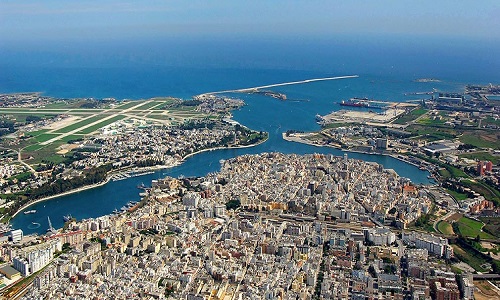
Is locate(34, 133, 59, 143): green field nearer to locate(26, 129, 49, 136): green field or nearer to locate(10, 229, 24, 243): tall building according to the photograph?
locate(26, 129, 49, 136): green field

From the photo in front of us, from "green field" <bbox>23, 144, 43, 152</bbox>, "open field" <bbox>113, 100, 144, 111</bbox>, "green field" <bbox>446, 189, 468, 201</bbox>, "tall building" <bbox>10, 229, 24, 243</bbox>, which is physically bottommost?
"green field" <bbox>446, 189, 468, 201</bbox>

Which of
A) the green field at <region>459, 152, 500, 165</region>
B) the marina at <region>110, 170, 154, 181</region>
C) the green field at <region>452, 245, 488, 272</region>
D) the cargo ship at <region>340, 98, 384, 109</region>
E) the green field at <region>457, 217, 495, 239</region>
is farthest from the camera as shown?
the cargo ship at <region>340, 98, 384, 109</region>

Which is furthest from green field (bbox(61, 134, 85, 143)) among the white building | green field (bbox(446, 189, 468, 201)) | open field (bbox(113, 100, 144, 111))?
green field (bbox(446, 189, 468, 201))

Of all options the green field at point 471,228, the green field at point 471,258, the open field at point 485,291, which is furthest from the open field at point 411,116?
the open field at point 485,291

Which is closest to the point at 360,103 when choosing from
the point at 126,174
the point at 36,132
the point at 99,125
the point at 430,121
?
the point at 430,121

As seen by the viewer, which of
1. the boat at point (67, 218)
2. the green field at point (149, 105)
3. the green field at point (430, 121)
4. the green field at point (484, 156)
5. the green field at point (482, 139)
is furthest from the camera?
the green field at point (149, 105)

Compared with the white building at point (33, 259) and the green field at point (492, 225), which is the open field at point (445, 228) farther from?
the white building at point (33, 259)
